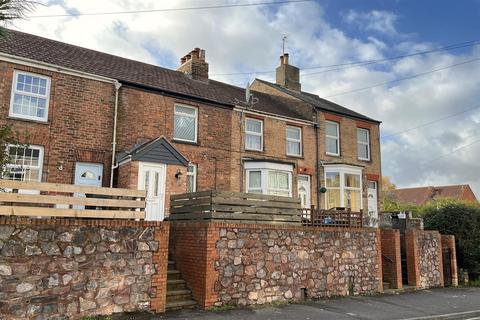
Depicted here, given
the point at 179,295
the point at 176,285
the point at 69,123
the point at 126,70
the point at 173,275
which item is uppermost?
the point at 126,70

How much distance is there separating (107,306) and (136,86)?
9.71 metres

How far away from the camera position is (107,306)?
28.8 feet

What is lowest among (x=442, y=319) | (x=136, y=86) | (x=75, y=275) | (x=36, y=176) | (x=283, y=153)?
(x=442, y=319)

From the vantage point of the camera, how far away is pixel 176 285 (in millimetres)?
10828

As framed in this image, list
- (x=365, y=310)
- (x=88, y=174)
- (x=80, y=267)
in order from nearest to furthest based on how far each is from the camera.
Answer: (x=80, y=267) → (x=365, y=310) → (x=88, y=174)

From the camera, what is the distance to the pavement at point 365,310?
9609mm

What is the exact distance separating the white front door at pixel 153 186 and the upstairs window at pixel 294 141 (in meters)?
7.77

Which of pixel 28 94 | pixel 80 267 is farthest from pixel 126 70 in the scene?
pixel 80 267

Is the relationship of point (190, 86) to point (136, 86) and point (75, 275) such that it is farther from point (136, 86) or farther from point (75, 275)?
point (75, 275)

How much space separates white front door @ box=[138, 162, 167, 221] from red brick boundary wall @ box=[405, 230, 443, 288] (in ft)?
33.0

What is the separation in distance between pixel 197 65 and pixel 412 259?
13363 millimetres

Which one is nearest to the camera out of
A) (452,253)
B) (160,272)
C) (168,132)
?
(160,272)

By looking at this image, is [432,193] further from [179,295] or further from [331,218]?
[179,295]

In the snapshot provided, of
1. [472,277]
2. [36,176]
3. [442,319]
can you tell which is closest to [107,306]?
[36,176]
